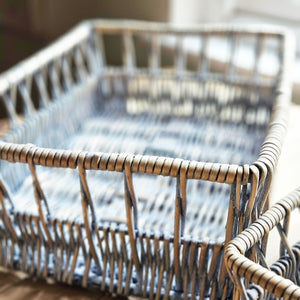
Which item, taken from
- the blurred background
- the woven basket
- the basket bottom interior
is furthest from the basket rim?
the blurred background

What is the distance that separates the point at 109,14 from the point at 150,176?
2.70ft

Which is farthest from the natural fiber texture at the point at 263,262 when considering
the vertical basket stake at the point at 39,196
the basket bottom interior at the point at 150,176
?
the vertical basket stake at the point at 39,196

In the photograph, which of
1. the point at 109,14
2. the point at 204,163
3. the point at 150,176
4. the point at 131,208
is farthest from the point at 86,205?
the point at 109,14

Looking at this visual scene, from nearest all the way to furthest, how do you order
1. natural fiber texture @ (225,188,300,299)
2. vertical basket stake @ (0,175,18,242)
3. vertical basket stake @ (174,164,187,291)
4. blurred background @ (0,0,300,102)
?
natural fiber texture @ (225,188,300,299), vertical basket stake @ (174,164,187,291), vertical basket stake @ (0,175,18,242), blurred background @ (0,0,300,102)

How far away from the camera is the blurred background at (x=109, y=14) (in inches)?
57.0

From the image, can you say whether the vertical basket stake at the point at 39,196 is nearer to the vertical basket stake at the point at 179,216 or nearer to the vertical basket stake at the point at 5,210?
the vertical basket stake at the point at 5,210

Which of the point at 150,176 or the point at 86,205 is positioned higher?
the point at 86,205

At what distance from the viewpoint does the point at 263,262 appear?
584mm

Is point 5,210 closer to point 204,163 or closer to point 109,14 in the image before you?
point 204,163

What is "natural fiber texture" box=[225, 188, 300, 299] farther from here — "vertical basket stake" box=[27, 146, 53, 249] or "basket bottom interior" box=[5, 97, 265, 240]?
"vertical basket stake" box=[27, 146, 53, 249]

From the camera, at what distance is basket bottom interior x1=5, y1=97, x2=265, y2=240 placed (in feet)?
2.67

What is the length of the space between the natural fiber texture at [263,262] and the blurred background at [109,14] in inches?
29.2

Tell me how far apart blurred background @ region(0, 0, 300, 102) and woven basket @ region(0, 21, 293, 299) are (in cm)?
8

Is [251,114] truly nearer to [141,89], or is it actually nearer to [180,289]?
[141,89]
